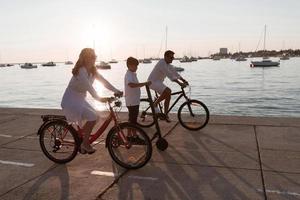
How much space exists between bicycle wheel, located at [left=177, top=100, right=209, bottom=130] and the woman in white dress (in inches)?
126

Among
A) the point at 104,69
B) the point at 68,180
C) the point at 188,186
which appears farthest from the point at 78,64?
the point at 104,69

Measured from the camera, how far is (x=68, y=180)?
543 centimetres

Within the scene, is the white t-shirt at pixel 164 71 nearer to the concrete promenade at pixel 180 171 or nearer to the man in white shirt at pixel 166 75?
the man in white shirt at pixel 166 75

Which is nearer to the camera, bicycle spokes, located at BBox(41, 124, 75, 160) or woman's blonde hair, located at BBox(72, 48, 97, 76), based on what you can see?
woman's blonde hair, located at BBox(72, 48, 97, 76)

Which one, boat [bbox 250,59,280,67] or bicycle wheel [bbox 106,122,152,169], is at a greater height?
bicycle wheel [bbox 106,122,152,169]

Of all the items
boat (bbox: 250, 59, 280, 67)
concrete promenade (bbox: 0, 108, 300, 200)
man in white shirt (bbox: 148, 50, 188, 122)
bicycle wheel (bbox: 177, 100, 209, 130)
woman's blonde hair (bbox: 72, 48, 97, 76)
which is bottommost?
boat (bbox: 250, 59, 280, 67)

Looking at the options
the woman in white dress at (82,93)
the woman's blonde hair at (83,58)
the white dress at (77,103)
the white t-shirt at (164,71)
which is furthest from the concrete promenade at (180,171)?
the woman's blonde hair at (83,58)

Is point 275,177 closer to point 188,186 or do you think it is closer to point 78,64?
point 188,186

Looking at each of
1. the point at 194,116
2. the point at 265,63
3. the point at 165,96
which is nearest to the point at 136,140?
the point at 165,96

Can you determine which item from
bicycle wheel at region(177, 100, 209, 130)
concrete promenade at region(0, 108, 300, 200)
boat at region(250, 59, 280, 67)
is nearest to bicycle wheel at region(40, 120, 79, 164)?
concrete promenade at region(0, 108, 300, 200)

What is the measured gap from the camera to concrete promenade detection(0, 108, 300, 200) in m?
4.85

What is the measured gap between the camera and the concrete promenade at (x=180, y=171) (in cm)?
485

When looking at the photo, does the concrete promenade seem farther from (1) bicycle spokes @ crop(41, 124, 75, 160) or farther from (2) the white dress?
(2) the white dress

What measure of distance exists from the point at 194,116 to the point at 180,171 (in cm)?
330
